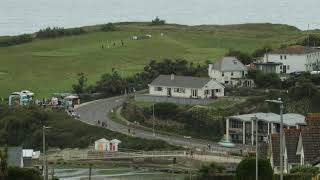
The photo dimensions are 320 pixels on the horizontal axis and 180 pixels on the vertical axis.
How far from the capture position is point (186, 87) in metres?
51.6

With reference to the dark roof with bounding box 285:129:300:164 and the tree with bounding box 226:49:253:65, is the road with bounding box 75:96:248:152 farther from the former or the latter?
the dark roof with bounding box 285:129:300:164

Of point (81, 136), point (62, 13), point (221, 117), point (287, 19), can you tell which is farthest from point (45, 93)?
point (62, 13)

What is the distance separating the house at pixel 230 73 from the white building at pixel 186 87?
229cm

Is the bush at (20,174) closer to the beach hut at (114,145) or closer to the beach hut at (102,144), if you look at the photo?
the beach hut at (114,145)

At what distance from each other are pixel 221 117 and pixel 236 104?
2054 millimetres

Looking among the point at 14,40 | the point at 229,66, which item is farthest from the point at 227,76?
the point at 14,40

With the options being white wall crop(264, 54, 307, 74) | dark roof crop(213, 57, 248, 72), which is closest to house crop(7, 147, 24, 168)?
dark roof crop(213, 57, 248, 72)

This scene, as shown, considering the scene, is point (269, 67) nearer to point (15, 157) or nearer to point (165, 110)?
point (165, 110)

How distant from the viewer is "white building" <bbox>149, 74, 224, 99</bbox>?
5122 centimetres

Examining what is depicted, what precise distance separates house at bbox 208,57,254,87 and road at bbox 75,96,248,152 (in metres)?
5.66

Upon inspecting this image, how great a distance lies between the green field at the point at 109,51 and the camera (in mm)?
Result: 63156

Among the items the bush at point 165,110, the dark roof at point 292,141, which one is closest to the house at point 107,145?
the bush at point 165,110

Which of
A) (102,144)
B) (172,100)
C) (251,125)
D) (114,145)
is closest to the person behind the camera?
(114,145)

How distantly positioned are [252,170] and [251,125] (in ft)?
79.8
